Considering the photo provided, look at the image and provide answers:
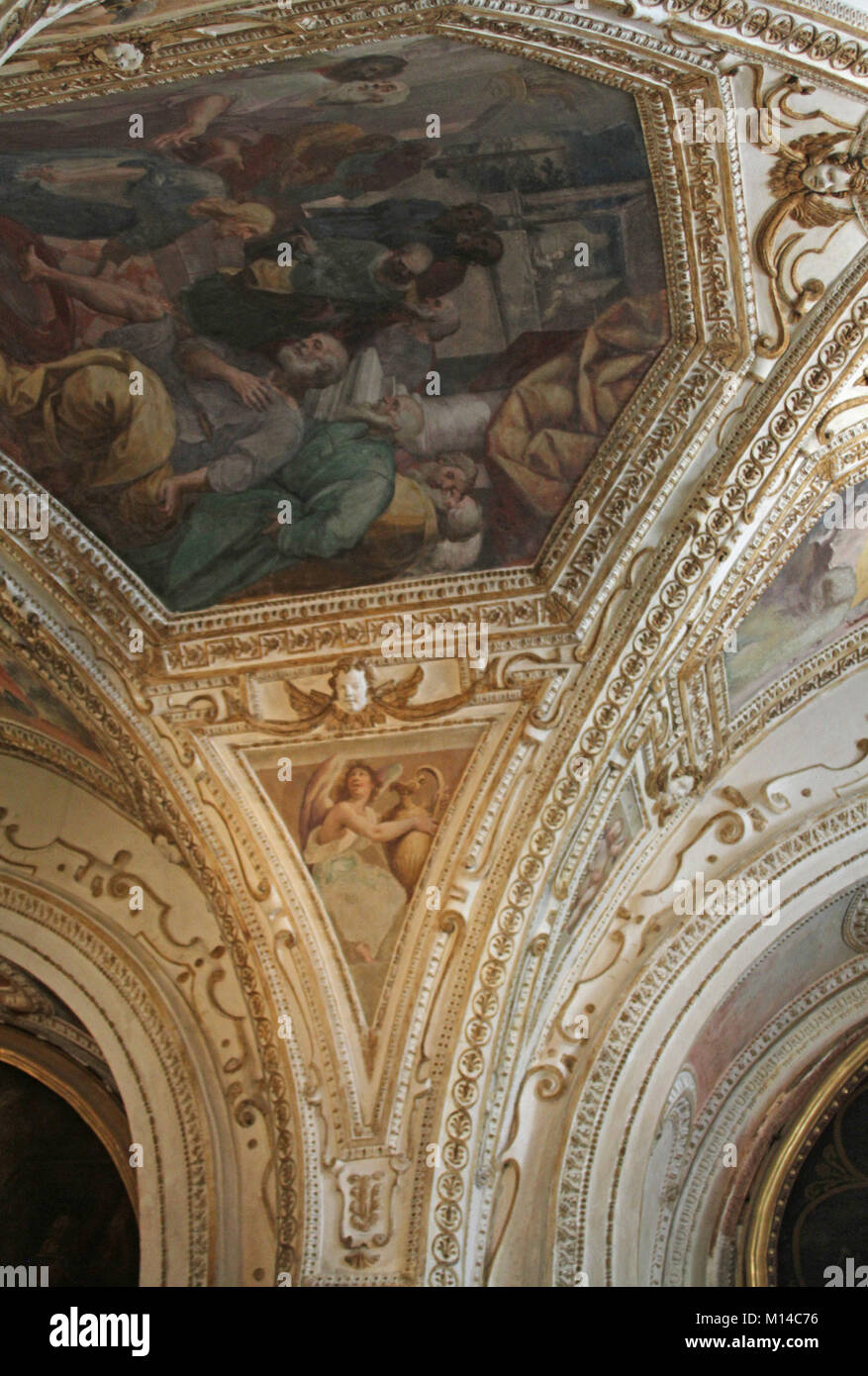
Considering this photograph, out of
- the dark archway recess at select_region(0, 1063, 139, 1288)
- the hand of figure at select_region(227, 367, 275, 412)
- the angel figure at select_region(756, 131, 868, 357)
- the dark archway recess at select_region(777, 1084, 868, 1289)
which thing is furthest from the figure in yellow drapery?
the dark archway recess at select_region(777, 1084, 868, 1289)

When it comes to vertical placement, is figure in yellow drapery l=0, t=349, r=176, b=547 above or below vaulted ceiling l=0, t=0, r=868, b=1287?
above

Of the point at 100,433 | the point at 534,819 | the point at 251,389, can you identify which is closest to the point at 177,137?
the point at 251,389

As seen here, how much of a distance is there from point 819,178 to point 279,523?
3.50 m

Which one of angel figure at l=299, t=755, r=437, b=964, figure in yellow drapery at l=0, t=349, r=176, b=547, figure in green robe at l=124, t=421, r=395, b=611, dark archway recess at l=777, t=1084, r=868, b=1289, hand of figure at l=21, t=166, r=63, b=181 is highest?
hand of figure at l=21, t=166, r=63, b=181

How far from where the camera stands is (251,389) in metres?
8.62

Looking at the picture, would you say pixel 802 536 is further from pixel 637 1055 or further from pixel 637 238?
pixel 637 1055

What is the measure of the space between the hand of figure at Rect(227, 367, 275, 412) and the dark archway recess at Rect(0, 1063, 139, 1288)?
4.73 metres

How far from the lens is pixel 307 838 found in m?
9.30

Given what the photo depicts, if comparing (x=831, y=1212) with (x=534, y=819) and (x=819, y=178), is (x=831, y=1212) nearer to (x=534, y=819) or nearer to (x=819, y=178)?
(x=534, y=819)

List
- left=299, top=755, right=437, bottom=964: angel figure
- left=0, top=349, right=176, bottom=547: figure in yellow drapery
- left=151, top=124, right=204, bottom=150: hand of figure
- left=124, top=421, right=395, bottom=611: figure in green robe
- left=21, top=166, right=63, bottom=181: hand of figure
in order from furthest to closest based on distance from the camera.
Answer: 1. left=299, top=755, right=437, bottom=964: angel figure
2. left=124, top=421, right=395, bottom=611: figure in green robe
3. left=0, top=349, right=176, bottom=547: figure in yellow drapery
4. left=21, top=166, right=63, bottom=181: hand of figure
5. left=151, top=124, right=204, bottom=150: hand of figure

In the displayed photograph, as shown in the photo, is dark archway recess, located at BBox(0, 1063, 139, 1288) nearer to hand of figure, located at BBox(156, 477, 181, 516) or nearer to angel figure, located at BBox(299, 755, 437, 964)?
angel figure, located at BBox(299, 755, 437, 964)

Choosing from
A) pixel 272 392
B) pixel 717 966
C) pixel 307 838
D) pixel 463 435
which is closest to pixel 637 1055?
pixel 717 966

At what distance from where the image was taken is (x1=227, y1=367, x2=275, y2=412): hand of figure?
858 cm
